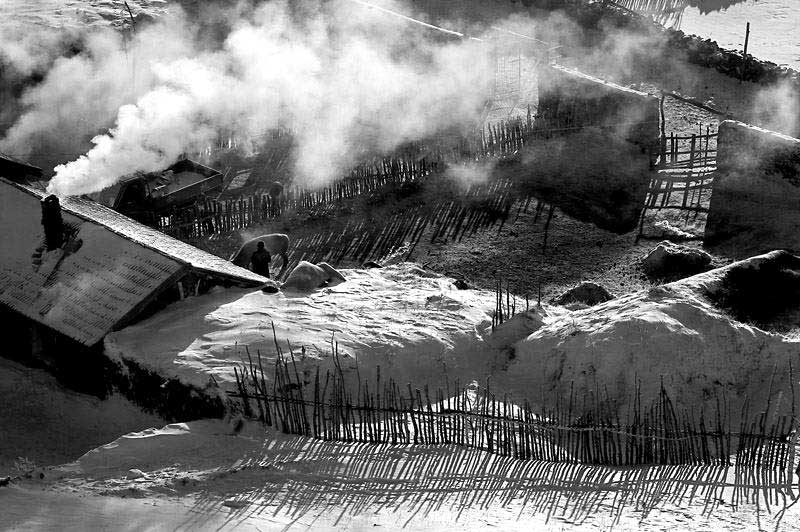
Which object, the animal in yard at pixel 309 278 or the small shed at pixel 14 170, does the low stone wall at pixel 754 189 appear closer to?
the animal in yard at pixel 309 278

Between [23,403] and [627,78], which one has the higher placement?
[627,78]

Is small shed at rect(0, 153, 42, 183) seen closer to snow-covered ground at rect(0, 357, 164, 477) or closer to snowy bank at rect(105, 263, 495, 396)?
snow-covered ground at rect(0, 357, 164, 477)

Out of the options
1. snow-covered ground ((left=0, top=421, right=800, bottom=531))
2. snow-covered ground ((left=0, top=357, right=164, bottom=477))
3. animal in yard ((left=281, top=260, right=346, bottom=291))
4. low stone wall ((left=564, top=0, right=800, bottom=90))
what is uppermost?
low stone wall ((left=564, top=0, right=800, bottom=90))

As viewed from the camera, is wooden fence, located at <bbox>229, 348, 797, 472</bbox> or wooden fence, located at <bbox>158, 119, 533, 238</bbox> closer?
wooden fence, located at <bbox>229, 348, 797, 472</bbox>

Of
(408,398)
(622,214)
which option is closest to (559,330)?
(408,398)

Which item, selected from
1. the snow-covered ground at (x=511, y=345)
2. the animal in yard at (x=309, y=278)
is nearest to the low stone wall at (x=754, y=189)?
the snow-covered ground at (x=511, y=345)

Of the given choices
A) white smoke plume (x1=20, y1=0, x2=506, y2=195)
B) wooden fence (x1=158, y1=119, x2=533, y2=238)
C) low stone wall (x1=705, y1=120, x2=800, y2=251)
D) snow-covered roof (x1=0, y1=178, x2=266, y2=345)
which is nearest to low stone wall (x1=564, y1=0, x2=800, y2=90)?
white smoke plume (x1=20, y1=0, x2=506, y2=195)

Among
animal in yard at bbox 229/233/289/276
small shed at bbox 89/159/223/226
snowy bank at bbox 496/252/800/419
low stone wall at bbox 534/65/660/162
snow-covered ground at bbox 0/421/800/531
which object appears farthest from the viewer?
low stone wall at bbox 534/65/660/162

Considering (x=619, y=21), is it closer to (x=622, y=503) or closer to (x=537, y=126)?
(x=537, y=126)
